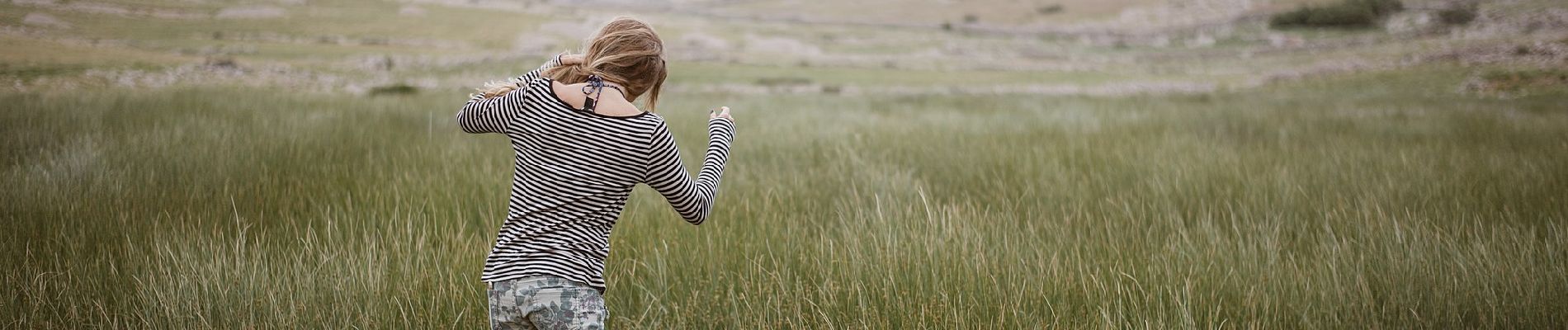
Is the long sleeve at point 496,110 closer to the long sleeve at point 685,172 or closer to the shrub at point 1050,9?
the long sleeve at point 685,172

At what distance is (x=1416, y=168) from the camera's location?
3609 mm

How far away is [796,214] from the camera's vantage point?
2.56 meters

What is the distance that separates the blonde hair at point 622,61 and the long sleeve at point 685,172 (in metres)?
0.11

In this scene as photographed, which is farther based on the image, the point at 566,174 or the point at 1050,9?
the point at 1050,9

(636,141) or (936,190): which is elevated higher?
(636,141)

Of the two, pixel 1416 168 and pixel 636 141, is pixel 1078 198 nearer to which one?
pixel 1416 168

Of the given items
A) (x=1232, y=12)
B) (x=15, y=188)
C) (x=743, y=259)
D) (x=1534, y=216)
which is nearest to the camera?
(x=743, y=259)

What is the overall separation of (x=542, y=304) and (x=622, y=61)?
405 millimetres

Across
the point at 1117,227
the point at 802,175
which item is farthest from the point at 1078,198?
the point at 802,175

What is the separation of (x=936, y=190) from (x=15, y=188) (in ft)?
10.5

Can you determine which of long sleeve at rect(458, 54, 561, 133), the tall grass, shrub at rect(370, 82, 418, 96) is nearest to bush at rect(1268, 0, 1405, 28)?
the tall grass

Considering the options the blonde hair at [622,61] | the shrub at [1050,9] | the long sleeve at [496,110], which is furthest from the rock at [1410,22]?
the long sleeve at [496,110]

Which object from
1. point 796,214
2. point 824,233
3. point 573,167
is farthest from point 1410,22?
point 573,167

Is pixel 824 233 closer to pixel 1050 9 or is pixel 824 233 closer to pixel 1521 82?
pixel 1521 82
